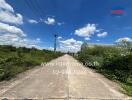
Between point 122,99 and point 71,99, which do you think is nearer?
point 71,99

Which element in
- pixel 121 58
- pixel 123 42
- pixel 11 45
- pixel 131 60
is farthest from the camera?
pixel 11 45

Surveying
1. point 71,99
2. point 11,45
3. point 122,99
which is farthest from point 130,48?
point 11,45

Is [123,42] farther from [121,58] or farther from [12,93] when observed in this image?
[12,93]

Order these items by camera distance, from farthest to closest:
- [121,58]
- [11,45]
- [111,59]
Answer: [11,45] → [111,59] → [121,58]

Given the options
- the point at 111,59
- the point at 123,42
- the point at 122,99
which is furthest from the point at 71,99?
the point at 123,42

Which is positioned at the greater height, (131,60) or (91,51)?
(91,51)

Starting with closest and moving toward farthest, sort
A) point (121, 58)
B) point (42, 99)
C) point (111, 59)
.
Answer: point (42, 99) → point (121, 58) → point (111, 59)

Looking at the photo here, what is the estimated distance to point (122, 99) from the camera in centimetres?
805

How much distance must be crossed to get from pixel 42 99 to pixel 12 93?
1.79 meters

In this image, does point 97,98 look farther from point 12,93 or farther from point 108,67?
point 108,67

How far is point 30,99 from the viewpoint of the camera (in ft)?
24.8

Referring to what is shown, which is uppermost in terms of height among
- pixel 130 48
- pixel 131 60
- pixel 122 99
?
pixel 130 48

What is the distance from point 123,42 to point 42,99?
17677 millimetres

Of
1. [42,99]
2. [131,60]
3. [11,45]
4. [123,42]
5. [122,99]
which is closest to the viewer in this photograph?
[42,99]
